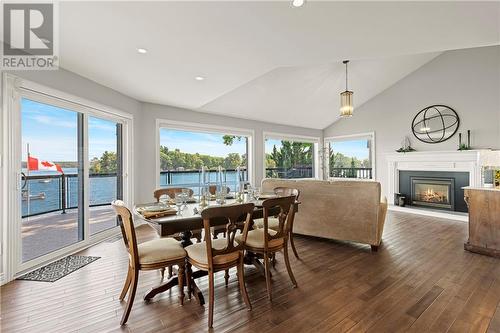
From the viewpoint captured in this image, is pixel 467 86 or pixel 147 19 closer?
pixel 147 19

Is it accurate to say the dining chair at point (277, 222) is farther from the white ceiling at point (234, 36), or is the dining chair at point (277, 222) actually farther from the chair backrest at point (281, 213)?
the white ceiling at point (234, 36)

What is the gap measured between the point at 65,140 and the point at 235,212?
10.0 ft

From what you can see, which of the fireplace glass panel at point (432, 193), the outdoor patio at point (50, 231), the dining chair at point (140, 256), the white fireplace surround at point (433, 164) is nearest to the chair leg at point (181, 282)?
the dining chair at point (140, 256)

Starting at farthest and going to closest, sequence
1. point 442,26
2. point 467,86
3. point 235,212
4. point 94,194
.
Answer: point 467,86
point 94,194
point 442,26
point 235,212

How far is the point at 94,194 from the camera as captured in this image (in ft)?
13.2

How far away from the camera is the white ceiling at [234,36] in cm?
214

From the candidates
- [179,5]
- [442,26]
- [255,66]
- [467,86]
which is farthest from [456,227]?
[179,5]

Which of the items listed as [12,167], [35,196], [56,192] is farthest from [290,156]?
[12,167]

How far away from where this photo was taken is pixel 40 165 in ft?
10.3

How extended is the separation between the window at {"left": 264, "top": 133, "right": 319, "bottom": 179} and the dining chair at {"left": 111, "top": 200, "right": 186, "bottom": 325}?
17.4 feet

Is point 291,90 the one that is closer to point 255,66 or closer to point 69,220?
point 255,66

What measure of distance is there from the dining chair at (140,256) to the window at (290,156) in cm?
529

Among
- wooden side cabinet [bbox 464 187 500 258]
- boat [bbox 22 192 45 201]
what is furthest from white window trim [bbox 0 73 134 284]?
wooden side cabinet [bbox 464 187 500 258]

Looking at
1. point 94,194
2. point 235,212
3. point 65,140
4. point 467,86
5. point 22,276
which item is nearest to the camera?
point 235,212
